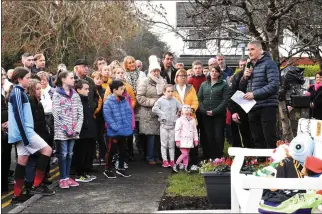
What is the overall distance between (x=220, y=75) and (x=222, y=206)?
3461 millimetres

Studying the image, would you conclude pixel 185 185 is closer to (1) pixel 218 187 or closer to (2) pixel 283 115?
(1) pixel 218 187

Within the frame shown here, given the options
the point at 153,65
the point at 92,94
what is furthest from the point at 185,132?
the point at 92,94

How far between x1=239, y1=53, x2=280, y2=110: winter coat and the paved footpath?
6.54 feet

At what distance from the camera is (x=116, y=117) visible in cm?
848

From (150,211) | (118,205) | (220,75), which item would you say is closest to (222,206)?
(150,211)

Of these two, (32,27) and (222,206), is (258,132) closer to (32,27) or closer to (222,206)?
(222,206)

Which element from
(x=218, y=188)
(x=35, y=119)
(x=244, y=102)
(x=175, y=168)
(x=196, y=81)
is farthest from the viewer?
(x=196, y=81)

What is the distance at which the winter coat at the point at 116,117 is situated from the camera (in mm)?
8445

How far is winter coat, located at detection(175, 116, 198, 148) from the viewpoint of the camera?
8.84 metres

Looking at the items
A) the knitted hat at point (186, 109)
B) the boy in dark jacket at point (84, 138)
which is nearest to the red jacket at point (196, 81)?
the knitted hat at point (186, 109)

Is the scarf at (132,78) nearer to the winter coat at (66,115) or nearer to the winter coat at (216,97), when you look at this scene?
the winter coat at (216,97)

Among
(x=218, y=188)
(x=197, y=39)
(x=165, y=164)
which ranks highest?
(x=197, y=39)

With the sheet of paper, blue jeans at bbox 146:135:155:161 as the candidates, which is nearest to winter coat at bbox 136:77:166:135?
blue jeans at bbox 146:135:155:161

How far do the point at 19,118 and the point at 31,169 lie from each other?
3.15ft
